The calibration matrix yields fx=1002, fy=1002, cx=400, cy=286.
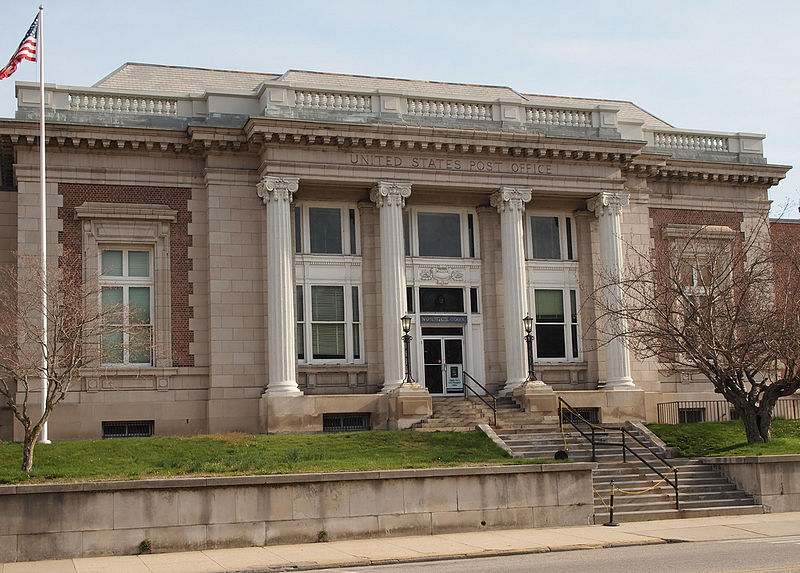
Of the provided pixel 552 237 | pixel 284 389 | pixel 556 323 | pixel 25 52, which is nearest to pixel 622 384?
pixel 556 323

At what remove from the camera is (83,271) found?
30094 millimetres

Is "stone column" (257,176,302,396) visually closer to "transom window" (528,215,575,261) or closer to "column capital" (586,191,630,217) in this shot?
"transom window" (528,215,575,261)

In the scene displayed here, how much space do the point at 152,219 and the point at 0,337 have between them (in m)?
→ 5.68

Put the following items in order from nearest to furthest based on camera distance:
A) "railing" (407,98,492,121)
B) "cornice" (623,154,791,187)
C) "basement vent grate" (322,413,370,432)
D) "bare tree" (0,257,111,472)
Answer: "bare tree" (0,257,111,472), "basement vent grate" (322,413,370,432), "railing" (407,98,492,121), "cornice" (623,154,791,187)

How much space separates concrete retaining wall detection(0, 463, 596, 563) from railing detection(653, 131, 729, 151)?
1857 centimetres

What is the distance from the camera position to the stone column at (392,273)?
3119 centimetres

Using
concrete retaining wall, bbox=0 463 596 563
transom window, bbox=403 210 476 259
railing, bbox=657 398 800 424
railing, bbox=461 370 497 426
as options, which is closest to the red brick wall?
transom window, bbox=403 210 476 259

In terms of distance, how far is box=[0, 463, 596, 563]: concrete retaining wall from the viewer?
1803 cm

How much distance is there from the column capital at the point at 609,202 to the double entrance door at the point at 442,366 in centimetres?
668

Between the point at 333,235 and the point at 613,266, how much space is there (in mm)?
9429

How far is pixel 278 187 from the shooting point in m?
30.7

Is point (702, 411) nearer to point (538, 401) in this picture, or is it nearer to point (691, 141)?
point (538, 401)

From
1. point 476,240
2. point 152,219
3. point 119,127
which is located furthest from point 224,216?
point 476,240

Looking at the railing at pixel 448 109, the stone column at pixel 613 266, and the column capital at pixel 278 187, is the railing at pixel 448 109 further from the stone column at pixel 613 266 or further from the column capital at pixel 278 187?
the stone column at pixel 613 266
